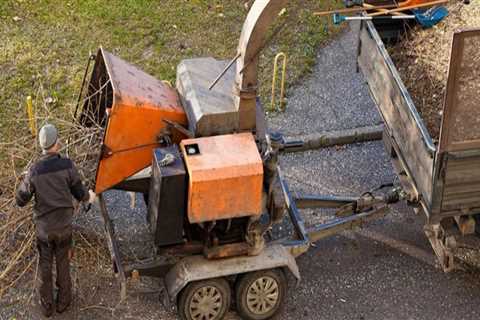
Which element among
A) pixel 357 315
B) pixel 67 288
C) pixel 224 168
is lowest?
pixel 357 315

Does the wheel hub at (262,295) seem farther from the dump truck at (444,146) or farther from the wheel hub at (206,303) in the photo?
the dump truck at (444,146)

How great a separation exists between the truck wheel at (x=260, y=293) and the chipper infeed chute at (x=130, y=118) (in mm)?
1282

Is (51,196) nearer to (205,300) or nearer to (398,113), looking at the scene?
(205,300)

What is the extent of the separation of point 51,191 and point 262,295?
6.33ft

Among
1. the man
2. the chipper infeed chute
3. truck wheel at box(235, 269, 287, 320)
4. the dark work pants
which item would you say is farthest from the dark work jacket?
truck wheel at box(235, 269, 287, 320)

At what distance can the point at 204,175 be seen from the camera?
6.20m

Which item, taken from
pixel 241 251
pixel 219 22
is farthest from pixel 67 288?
pixel 219 22

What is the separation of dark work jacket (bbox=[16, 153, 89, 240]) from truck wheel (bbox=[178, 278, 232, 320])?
44.6 inches

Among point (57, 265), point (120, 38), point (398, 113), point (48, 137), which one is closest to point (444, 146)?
point (398, 113)

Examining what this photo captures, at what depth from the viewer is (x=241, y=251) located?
6.79 meters

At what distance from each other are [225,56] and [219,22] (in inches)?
32.7

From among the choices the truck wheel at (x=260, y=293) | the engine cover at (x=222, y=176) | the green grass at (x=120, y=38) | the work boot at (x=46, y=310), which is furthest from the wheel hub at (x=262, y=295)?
the green grass at (x=120, y=38)

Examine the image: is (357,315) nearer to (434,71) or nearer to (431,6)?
(434,71)

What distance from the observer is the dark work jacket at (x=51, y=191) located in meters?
6.47
